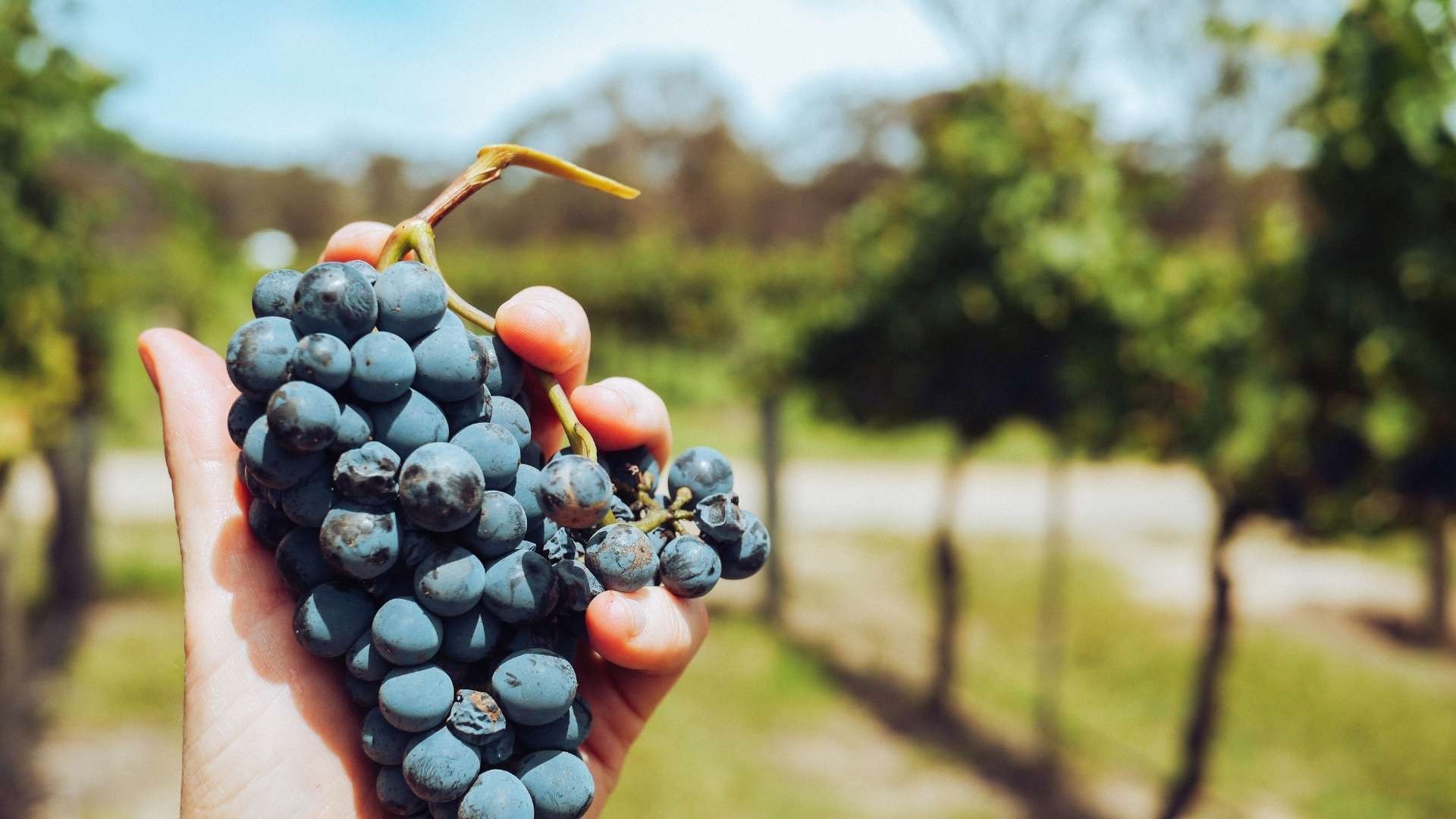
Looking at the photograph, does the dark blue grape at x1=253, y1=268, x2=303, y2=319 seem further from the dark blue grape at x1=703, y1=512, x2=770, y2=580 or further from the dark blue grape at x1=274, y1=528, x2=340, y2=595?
the dark blue grape at x1=703, y1=512, x2=770, y2=580

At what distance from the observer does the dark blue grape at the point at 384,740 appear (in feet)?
4.36

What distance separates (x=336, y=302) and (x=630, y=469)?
0.54 metres

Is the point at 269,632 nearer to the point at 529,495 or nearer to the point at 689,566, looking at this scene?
the point at 529,495

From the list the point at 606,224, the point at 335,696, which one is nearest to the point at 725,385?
the point at 335,696

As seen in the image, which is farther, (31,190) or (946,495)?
(946,495)

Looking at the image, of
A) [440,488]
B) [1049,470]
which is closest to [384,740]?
[440,488]

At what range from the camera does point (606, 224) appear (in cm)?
4816

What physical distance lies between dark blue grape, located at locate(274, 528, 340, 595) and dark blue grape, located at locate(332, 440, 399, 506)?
0.13 metres

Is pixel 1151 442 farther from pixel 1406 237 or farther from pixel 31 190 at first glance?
pixel 31 190

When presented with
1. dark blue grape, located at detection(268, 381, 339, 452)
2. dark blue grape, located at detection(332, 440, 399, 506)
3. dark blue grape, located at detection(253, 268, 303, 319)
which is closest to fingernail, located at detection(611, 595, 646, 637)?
dark blue grape, located at detection(332, 440, 399, 506)

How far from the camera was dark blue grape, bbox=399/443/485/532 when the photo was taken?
120 cm

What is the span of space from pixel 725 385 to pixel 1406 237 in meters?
18.8

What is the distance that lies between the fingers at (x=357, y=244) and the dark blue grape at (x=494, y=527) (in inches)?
21.9

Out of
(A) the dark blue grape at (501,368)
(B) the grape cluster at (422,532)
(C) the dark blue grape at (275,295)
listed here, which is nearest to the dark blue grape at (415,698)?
(B) the grape cluster at (422,532)
